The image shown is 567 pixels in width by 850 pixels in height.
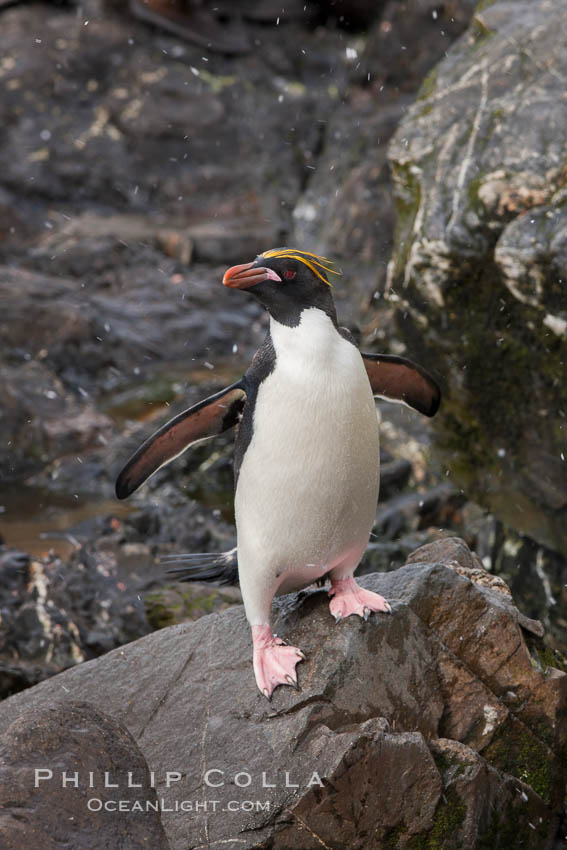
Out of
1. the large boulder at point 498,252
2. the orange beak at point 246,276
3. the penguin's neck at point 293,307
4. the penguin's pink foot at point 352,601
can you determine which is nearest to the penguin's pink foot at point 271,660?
the penguin's pink foot at point 352,601

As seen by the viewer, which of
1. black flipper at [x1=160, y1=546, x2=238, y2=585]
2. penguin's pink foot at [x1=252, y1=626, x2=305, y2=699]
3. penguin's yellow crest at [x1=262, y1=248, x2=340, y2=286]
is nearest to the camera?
penguin's yellow crest at [x1=262, y1=248, x2=340, y2=286]

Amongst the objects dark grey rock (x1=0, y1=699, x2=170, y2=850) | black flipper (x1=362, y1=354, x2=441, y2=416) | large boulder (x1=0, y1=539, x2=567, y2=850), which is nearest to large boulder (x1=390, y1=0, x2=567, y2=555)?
black flipper (x1=362, y1=354, x2=441, y2=416)

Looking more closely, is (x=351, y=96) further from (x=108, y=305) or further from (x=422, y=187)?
(x=422, y=187)

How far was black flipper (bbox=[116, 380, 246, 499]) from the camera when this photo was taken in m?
3.55

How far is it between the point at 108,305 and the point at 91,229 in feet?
7.16

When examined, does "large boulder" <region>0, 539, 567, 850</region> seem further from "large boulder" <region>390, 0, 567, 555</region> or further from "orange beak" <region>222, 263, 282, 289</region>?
"large boulder" <region>390, 0, 567, 555</region>

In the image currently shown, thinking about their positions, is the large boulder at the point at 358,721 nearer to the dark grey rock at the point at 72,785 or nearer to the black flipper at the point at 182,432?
the dark grey rock at the point at 72,785

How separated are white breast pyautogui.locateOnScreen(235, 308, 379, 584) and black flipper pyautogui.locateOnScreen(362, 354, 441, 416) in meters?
0.38

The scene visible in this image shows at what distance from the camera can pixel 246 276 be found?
3107 mm

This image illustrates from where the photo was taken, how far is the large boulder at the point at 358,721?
3047 millimetres

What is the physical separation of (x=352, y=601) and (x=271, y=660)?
357mm

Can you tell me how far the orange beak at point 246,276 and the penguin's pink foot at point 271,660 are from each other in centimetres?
121

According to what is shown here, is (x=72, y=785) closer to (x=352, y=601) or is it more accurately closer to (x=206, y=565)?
(x=352, y=601)

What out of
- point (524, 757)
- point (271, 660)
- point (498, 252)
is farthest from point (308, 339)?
point (498, 252)
